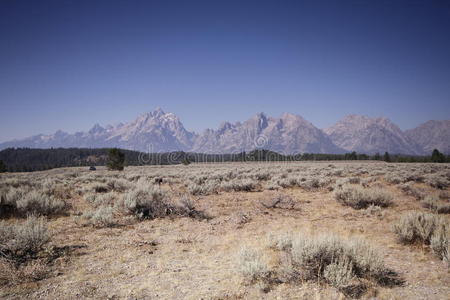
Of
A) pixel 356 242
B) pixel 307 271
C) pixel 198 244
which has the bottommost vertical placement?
pixel 198 244

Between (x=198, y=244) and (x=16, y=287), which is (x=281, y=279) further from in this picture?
(x=16, y=287)

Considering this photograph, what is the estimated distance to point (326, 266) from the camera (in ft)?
13.1

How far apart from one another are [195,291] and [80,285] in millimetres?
2072

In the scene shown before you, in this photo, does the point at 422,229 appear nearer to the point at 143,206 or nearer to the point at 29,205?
the point at 143,206

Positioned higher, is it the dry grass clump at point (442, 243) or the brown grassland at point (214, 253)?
the dry grass clump at point (442, 243)

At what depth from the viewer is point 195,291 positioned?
3.86 m

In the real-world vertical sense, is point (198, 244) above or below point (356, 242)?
below

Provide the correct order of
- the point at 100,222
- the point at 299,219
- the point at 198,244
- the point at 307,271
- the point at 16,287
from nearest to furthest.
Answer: the point at 16,287
the point at 307,271
the point at 198,244
the point at 100,222
the point at 299,219

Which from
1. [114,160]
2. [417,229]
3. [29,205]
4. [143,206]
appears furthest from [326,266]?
[114,160]

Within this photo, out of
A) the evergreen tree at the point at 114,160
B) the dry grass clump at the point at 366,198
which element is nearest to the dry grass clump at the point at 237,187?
the dry grass clump at the point at 366,198

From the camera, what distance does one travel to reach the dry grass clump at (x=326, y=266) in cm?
401

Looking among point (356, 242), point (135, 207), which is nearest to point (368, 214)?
point (356, 242)

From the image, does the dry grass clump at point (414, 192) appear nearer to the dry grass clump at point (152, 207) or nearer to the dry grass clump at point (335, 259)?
the dry grass clump at point (335, 259)

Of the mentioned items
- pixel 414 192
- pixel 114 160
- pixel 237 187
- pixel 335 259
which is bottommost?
pixel 237 187
